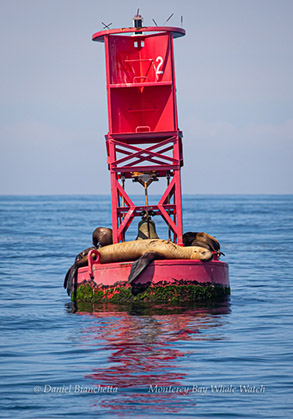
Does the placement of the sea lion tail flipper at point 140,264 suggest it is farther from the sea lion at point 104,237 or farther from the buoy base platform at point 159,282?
Result: the sea lion at point 104,237

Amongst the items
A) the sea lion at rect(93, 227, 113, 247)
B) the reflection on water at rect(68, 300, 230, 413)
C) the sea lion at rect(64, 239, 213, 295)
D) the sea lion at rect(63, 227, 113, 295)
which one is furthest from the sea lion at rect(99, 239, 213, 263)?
the sea lion at rect(93, 227, 113, 247)

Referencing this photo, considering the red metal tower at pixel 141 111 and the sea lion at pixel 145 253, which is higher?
the red metal tower at pixel 141 111

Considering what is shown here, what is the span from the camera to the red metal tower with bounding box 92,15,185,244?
18.9 metres

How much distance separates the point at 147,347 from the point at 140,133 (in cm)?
677

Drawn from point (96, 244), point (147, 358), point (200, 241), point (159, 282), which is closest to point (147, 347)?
point (147, 358)

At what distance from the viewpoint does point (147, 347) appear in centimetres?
1343

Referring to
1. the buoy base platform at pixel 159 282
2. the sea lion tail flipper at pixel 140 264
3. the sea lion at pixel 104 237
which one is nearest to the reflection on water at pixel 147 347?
the buoy base platform at pixel 159 282

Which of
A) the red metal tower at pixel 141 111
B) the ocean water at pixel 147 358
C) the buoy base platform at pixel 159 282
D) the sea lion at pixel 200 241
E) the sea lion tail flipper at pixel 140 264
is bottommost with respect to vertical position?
the ocean water at pixel 147 358

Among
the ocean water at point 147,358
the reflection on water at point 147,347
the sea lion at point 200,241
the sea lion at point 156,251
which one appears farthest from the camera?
the sea lion at point 200,241

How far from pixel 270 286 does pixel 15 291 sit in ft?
Answer: 25.7

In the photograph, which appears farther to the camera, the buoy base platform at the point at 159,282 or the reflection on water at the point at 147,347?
the buoy base platform at the point at 159,282

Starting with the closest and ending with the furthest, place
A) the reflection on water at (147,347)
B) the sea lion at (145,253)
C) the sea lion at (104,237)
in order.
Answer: the reflection on water at (147,347) < the sea lion at (145,253) < the sea lion at (104,237)

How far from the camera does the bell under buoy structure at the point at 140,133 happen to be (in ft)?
59.0

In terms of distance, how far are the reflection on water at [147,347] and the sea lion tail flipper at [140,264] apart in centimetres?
83
